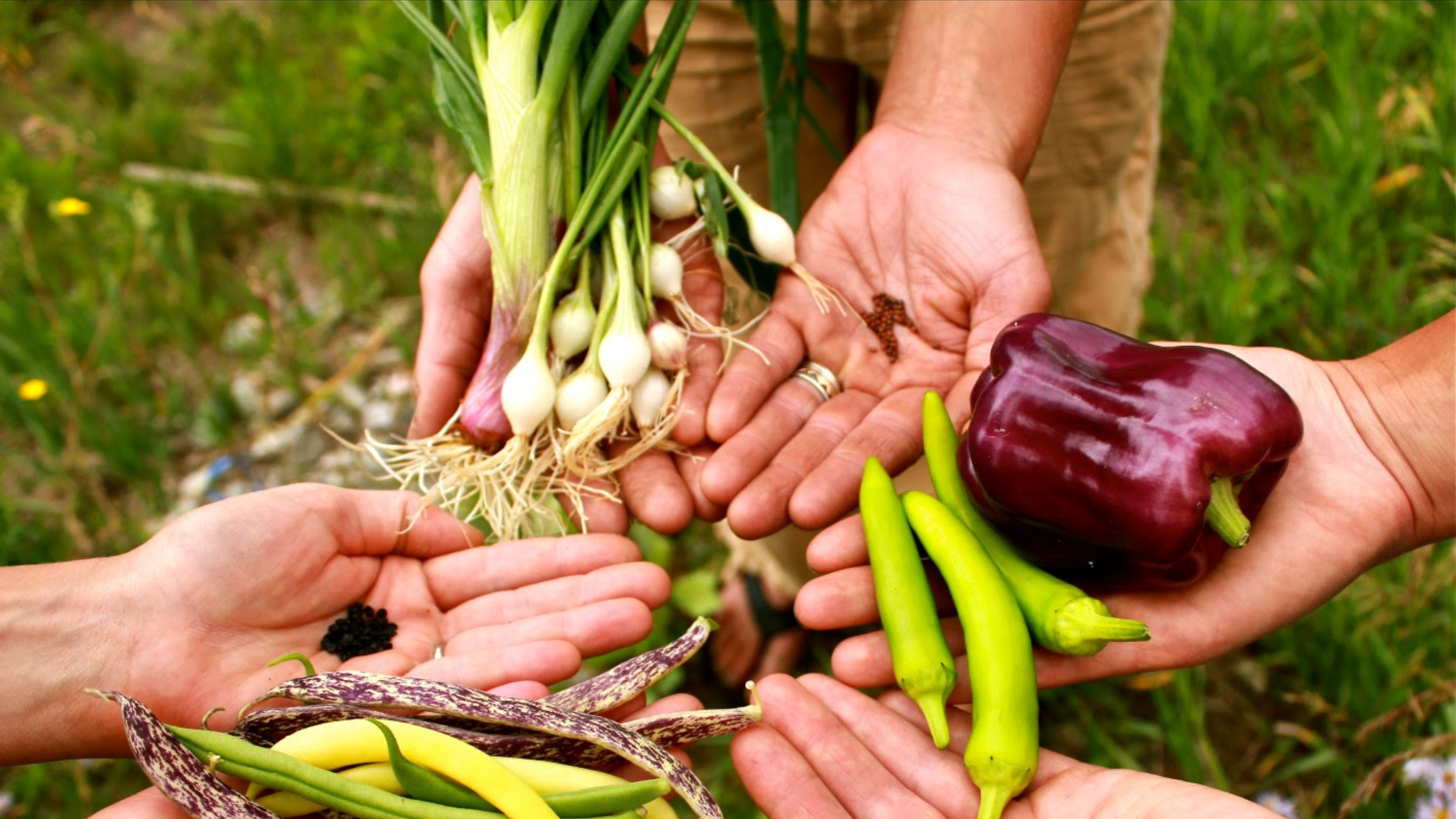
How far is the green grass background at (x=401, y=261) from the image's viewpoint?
115 inches

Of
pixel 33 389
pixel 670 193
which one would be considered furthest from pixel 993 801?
pixel 33 389

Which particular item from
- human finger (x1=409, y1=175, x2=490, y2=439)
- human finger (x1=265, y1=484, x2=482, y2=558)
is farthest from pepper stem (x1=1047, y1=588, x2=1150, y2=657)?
human finger (x1=409, y1=175, x2=490, y2=439)

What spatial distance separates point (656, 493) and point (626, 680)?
46 centimetres

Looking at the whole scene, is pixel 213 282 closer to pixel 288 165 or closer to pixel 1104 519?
pixel 288 165

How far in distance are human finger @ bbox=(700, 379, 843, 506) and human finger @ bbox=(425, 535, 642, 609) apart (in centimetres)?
24

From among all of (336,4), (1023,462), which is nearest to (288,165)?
(336,4)

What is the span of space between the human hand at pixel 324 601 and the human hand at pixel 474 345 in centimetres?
17

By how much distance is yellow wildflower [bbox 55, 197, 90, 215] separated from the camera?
3992mm

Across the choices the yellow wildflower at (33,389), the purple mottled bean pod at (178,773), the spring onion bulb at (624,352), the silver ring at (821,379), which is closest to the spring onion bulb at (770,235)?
the silver ring at (821,379)

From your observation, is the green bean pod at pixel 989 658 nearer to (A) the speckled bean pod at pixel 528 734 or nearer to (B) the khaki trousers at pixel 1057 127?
(A) the speckled bean pod at pixel 528 734

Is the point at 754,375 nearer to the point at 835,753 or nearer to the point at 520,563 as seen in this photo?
the point at 520,563

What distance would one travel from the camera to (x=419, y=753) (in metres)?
1.86

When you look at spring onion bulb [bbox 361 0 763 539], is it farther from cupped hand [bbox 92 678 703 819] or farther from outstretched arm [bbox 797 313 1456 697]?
outstretched arm [bbox 797 313 1456 697]

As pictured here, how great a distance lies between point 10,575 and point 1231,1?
175 inches
